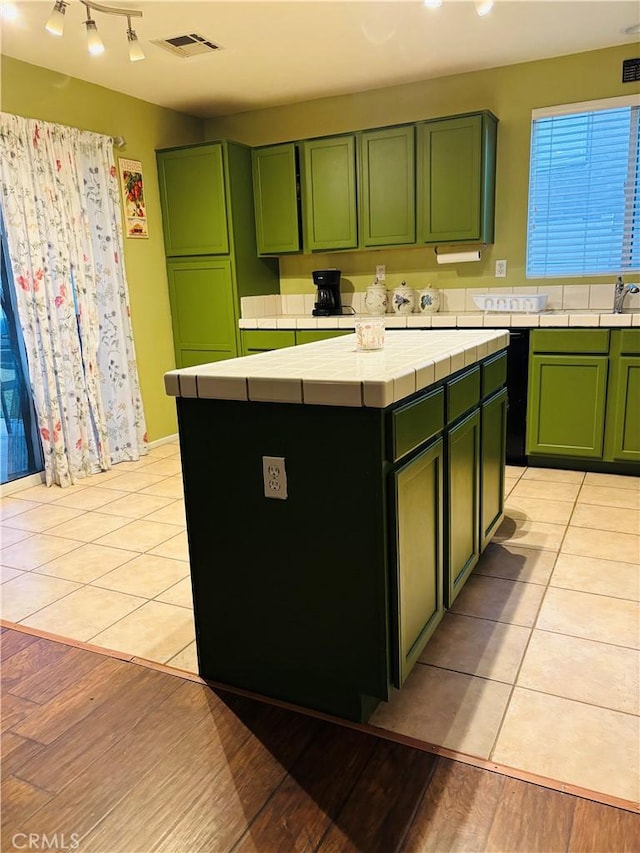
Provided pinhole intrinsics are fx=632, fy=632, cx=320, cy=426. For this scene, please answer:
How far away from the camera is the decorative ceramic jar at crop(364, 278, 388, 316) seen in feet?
15.3

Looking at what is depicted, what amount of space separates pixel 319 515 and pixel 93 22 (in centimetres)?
270

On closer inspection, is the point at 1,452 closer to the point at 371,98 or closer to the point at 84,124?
the point at 84,124

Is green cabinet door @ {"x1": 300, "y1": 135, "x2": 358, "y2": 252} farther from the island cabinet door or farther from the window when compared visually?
the island cabinet door

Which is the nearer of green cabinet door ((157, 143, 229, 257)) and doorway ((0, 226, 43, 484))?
doorway ((0, 226, 43, 484))

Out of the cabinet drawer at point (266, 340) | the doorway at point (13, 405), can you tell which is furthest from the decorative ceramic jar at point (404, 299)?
the doorway at point (13, 405)

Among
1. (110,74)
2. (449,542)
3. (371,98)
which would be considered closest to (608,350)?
(449,542)

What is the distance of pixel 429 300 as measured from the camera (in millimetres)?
4520

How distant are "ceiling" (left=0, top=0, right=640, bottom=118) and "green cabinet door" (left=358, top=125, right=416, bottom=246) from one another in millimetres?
427

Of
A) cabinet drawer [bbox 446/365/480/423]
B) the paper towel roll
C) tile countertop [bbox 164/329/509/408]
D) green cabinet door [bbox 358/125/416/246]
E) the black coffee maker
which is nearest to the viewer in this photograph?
tile countertop [bbox 164/329/509/408]

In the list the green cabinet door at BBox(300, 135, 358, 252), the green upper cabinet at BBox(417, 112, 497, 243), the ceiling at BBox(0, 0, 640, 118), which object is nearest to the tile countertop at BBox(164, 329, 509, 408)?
the ceiling at BBox(0, 0, 640, 118)

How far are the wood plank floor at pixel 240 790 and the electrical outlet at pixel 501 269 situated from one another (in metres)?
3.51

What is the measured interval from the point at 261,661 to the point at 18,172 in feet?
10.7

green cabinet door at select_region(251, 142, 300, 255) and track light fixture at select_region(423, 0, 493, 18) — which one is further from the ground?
track light fixture at select_region(423, 0, 493, 18)

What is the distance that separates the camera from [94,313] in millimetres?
4188
